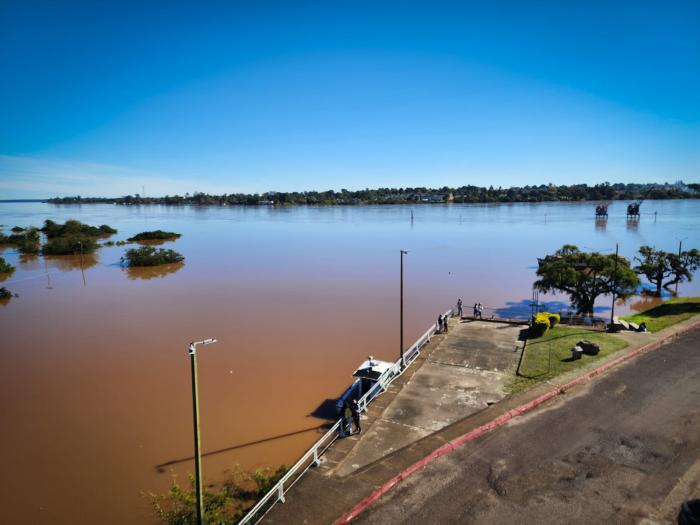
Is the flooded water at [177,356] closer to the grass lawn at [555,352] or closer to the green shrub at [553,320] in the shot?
the grass lawn at [555,352]

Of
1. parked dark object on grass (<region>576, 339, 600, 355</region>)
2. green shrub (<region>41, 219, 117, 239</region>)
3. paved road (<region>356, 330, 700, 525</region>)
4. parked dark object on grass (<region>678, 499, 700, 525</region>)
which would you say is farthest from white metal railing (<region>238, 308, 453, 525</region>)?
green shrub (<region>41, 219, 117, 239</region>)

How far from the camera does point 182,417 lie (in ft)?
64.3

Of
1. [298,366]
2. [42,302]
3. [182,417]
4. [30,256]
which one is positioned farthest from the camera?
[30,256]

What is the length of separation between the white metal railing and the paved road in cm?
232

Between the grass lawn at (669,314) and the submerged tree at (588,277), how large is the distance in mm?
2300

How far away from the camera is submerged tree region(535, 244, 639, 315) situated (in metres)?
31.2

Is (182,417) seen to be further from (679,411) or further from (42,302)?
(42,302)

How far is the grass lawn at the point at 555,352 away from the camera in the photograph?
740 inches

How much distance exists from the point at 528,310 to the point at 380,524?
29477 millimetres

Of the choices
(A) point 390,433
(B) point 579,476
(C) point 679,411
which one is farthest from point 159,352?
(C) point 679,411

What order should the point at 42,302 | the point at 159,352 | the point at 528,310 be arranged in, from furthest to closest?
the point at 42,302
the point at 528,310
the point at 159,352

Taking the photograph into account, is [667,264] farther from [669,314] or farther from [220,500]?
[220,500]

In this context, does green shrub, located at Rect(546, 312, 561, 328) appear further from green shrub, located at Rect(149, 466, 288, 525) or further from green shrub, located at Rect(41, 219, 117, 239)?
green shrub, located at Rect(41, 219, 117, 239)

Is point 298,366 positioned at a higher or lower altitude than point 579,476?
lower
